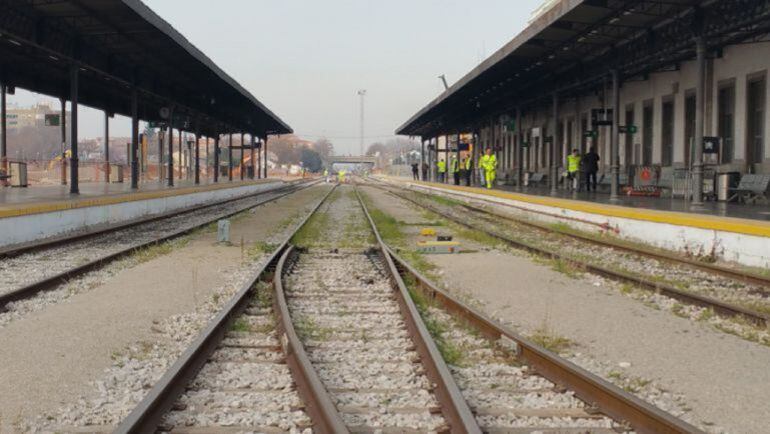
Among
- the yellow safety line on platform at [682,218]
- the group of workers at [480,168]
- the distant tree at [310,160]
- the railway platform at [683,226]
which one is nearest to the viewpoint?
the yellow safety line on platform at [682,218]

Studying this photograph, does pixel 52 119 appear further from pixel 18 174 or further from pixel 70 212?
pixel 70 212

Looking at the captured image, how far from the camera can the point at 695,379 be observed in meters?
5.44

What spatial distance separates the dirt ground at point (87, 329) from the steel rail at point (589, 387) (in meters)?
3.20

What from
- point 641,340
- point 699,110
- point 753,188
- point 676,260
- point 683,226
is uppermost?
point 699,110

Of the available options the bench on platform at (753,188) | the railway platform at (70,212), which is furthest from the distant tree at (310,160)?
the bench on platform at (753,188)

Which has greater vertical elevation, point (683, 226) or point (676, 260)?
point (683, 226)

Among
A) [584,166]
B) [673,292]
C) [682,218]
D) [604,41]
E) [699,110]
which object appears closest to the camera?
[673,292]

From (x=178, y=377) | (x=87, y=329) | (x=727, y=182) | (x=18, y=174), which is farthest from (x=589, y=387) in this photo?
(x=18, y=174)

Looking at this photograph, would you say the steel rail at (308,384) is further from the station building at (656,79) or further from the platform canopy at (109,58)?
the platform canopy at (109,58)

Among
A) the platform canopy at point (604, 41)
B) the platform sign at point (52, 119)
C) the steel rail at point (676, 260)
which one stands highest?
the platform canopy at point (604, 41)

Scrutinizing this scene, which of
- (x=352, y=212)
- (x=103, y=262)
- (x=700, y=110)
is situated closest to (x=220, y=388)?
(x=103, y=262)

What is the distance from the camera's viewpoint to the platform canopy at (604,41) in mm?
15891

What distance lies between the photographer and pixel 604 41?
21438mm

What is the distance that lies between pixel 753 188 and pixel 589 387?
1674 cm
